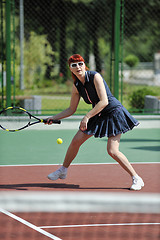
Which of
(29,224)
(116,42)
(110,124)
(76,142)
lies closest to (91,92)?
(110,124)

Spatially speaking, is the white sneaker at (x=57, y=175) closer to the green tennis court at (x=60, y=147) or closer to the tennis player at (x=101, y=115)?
the tennis player at (x=101, y=115)

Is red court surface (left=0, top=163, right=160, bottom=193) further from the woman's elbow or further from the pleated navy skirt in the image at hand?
the woman's elbow

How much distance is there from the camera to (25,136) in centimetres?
1218

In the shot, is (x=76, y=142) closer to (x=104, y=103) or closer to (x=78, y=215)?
(x=104, y=103)

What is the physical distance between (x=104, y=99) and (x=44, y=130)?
631 centimetres

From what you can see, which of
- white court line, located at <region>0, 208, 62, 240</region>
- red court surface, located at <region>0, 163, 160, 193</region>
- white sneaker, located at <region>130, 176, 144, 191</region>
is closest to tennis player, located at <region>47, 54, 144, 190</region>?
white sneaker, located at <region>130, 176, 144, 191</region>

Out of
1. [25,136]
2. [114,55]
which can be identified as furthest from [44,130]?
[114,55]

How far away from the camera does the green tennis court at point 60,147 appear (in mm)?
9492

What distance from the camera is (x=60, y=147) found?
427 inches

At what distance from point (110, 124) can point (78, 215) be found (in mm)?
1342

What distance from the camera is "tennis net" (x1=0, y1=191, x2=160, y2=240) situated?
536 cm

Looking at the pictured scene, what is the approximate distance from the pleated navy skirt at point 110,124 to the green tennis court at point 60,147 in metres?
2.25

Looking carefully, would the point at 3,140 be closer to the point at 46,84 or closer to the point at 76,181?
the point at 76,181

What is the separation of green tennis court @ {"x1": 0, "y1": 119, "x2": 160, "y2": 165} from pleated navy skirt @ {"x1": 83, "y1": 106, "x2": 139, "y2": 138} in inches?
88.5
